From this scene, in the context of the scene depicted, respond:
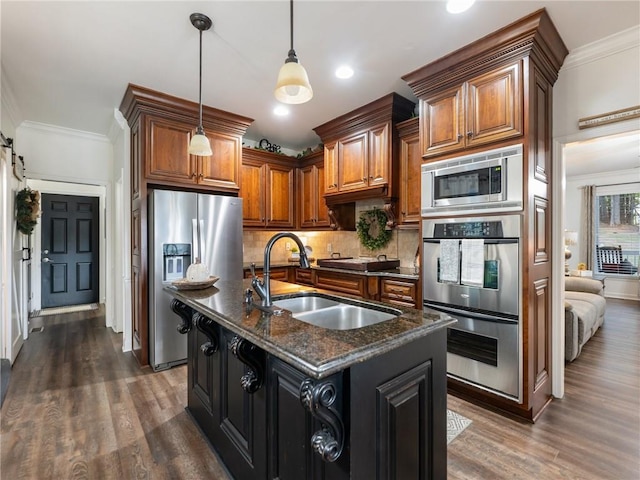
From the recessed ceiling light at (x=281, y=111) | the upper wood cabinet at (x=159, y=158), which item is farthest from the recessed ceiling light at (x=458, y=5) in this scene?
the upper wood cabinet at (x=159, y=158)

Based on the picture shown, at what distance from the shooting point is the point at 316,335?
113cm

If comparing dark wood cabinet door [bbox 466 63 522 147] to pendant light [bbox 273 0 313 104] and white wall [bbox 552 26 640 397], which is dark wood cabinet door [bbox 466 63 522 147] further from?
pendant light [bbox 273 0 313 104]

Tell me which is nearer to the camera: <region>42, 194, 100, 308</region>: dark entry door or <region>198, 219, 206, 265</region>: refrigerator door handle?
<region>198, 219, 206, 265</region>: refrigerator door handle

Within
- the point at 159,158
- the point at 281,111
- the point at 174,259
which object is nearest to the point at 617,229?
the point at 281,111

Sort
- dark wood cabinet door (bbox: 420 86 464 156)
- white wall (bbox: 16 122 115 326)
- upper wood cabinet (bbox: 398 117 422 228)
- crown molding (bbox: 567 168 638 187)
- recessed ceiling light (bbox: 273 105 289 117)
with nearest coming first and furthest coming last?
dark wood cabinet door (bbox: 420 86 464 156), upper wood cabinet (bbox: 398 117 422 228), recessed ceiling light (bbox: 273 105 289 117), white wall (bbox: 16 122 115 326), crown molding (bbox: 567 168 638 187)

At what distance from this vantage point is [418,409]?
4.25 ft

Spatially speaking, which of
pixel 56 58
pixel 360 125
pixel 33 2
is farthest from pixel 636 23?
pixel 56 58

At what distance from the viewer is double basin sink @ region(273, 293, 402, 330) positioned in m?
1.63

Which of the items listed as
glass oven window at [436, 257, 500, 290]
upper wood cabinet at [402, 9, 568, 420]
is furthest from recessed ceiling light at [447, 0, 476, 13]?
glass oven window at [436, 257, 500, 290]

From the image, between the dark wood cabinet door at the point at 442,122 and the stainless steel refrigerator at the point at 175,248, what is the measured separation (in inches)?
87.8

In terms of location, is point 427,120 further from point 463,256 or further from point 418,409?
point 418,409

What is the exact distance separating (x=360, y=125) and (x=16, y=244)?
4.21m

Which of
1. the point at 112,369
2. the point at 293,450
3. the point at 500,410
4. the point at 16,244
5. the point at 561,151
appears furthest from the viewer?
the point at 16,244

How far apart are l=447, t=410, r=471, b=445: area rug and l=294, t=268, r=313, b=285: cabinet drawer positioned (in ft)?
7.59
